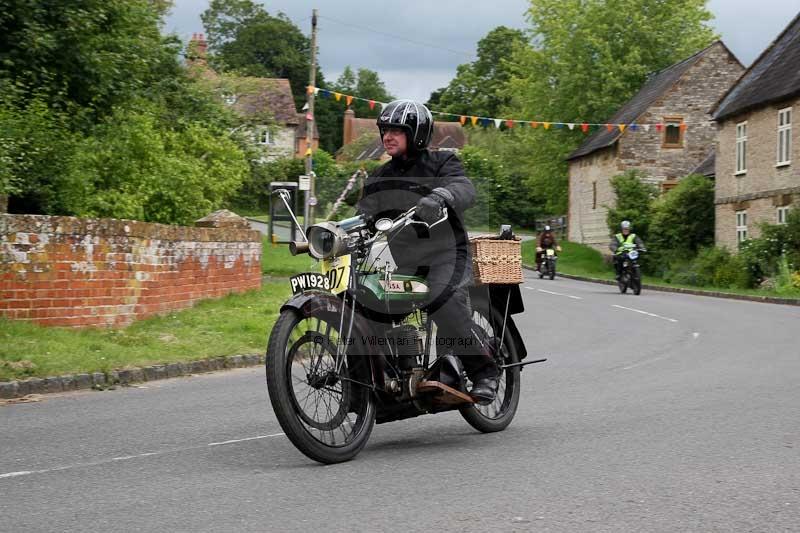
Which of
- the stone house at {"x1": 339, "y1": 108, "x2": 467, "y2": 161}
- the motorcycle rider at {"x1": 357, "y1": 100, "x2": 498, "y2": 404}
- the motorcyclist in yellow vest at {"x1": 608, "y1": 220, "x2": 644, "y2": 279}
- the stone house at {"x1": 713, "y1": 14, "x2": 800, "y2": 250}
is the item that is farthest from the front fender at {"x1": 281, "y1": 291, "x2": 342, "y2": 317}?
the stone house at {"x1": 339, "y1": 108, "x2": 467, "y2": 161}

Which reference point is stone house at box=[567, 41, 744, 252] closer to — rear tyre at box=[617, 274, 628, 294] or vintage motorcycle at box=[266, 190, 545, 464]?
rear tyre at box=[617, 274, 628, 294]

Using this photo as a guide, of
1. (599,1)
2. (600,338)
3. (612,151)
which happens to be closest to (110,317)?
(600,338)

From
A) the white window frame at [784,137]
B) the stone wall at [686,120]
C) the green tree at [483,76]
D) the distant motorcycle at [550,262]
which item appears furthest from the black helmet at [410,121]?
the green tree at [483,76]

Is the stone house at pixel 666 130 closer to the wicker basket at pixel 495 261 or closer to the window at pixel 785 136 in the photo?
the window at pixel 785 136

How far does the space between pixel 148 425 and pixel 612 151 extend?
48.8 metres

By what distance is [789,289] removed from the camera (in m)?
28.9

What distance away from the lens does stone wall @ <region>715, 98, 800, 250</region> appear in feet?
112

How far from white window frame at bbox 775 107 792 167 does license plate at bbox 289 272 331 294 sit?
3096 centimetres

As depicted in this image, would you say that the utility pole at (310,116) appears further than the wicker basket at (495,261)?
Yes

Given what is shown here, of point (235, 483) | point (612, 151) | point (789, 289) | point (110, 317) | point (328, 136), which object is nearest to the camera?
point (235, 483)

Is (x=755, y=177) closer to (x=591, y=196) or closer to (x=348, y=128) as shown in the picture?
(x=591, y=196)

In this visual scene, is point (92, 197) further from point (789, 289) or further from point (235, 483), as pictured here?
point (789, 289)

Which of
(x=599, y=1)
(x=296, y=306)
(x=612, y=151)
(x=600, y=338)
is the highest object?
(x=599, y=1)

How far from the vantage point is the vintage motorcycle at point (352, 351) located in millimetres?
5734
